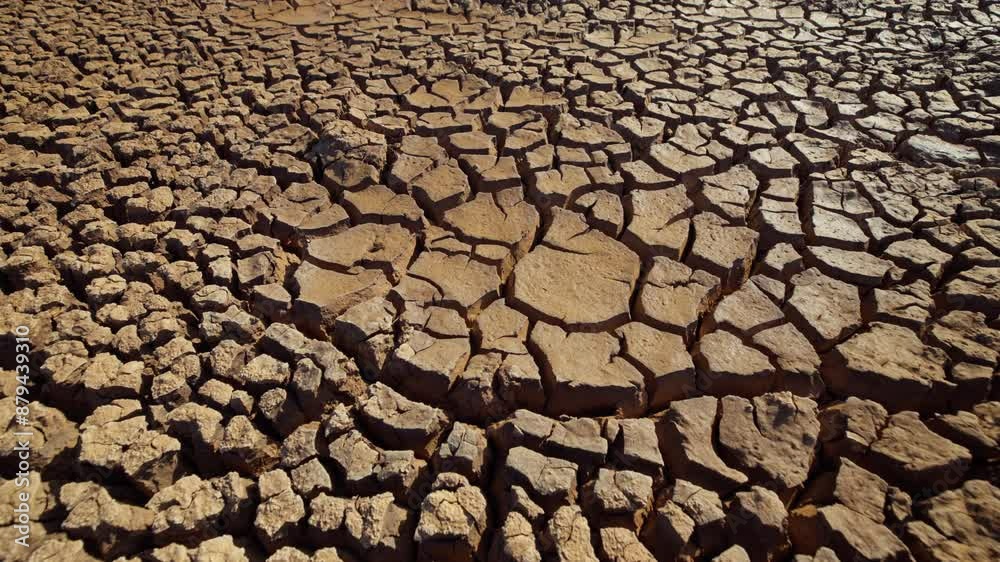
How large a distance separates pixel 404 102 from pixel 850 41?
9.82 feet

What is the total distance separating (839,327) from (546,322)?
971mm

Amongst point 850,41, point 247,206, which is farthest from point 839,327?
point 850,41

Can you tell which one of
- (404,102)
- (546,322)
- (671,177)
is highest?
(404,102)

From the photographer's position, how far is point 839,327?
185 centimetres

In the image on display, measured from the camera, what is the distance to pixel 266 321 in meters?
1.92

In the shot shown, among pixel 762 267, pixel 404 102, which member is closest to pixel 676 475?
pixel 762 267

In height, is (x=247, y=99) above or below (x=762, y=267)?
above

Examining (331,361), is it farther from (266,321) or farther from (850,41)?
(850,41)

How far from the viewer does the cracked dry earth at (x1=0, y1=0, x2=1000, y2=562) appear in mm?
1409

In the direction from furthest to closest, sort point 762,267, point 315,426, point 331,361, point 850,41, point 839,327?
point 850,41
point 762,267
point 839,327
point 331,361
point 315,426

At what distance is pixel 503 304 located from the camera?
1.97 meters

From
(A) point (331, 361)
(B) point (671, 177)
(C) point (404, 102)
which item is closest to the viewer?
(A) point (331, 361)

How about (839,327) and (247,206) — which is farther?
(247,206)

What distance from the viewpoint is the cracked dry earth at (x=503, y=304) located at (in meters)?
1.41
